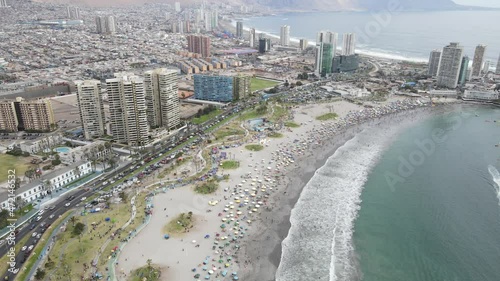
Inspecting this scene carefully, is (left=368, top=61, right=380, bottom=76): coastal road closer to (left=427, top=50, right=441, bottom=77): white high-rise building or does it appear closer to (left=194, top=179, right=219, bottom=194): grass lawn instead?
(left=427, top=50, right=441, bottom=77): white high-rise building

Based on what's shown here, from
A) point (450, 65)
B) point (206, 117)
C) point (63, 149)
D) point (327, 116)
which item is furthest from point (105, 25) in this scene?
Answer: point (450, 65)

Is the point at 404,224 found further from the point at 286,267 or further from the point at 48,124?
the point at 48,124

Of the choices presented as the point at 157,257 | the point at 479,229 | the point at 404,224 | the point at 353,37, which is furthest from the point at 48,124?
the point at 353,37

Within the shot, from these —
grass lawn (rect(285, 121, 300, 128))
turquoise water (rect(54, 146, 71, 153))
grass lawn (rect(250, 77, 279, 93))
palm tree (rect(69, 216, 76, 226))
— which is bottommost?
palm tree (rect(69, 216, 76, 226))

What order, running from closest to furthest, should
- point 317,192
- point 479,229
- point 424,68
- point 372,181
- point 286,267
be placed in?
point 286,267, point 479,229, point 317,192, point 372,181, point 424,68

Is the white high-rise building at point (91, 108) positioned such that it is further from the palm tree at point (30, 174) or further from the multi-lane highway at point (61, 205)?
the palm tree at point (30, 174)

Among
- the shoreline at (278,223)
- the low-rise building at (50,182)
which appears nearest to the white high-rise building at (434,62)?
the shoreline at (278,223)

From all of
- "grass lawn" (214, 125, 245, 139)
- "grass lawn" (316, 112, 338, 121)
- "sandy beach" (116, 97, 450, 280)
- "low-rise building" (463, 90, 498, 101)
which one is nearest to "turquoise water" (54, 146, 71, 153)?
"sandy beach" (116, 97, 450, 280)
